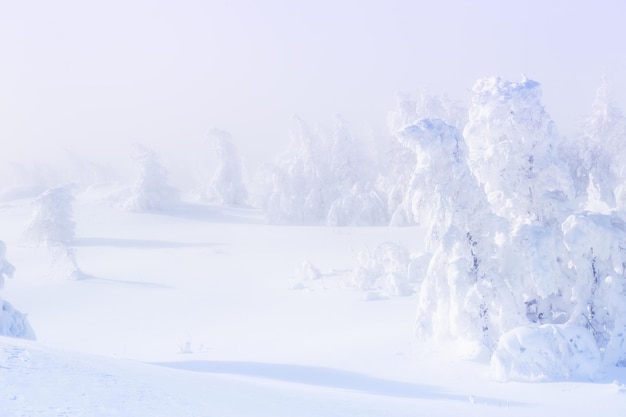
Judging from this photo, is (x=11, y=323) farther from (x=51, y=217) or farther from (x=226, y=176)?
(x=226, y=176)

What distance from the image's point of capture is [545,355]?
13273 mm

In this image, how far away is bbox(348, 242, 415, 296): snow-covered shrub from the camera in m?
24.3

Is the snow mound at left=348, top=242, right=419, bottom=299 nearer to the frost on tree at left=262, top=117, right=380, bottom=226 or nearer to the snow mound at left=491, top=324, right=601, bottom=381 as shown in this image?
the snow mound at left=491, top=324, right=601, bottom=381

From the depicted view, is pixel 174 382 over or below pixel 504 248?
below

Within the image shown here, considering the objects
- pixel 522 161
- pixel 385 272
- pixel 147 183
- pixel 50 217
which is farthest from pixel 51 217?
pixel 522 161

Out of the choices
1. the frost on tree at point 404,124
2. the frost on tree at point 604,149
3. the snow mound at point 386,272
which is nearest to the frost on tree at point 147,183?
the frost on tree at point 404,124

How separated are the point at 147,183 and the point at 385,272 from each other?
99.3ft

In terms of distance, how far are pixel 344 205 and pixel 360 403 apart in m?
35.0

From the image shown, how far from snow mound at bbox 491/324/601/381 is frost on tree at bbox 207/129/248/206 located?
4585cm

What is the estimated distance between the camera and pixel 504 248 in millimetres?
15336

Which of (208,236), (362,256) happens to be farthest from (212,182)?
(362,256)

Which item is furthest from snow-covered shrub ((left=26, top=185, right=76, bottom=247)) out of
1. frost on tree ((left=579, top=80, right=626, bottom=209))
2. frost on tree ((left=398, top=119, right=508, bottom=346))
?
frost on tree ((left=579, top=80, right=626, bottom=209))

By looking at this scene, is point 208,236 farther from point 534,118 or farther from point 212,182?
point 534,118

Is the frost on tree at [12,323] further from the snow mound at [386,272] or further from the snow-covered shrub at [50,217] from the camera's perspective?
the snow-covered shrub at [50,217]
